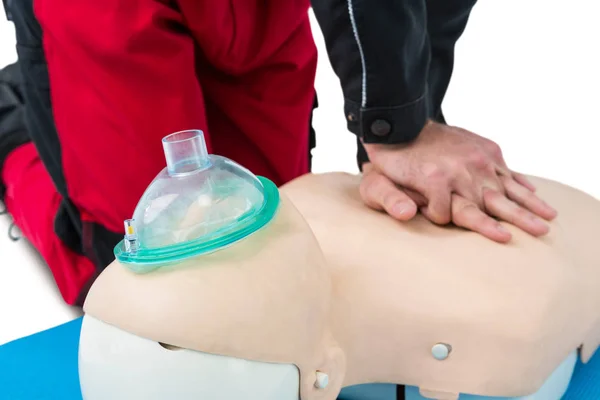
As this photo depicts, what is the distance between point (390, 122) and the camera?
81 cm

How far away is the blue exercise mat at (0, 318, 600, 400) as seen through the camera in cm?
77

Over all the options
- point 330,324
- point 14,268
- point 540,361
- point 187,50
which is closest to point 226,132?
point 187,50

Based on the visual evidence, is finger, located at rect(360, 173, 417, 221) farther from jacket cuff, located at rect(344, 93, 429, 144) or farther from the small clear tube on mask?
the small clear tube on mask

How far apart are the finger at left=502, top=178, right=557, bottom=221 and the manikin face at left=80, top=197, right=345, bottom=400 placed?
34cm

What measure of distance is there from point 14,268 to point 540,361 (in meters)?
0.98

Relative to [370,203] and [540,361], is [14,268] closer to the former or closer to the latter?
[370,203]

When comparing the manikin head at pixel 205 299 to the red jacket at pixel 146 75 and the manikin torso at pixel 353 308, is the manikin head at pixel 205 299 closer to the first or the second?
the manikin torso at pixel 353 308

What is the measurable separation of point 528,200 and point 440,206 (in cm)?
12

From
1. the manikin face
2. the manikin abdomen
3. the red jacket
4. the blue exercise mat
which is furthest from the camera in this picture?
the red jacket

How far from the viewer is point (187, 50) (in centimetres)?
101

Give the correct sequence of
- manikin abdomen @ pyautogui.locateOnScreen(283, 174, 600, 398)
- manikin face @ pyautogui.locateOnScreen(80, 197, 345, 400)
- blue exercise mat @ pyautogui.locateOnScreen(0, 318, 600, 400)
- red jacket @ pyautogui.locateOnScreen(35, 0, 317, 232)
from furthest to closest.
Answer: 1. red jacket @ pyautogui.locateOnScreen(35, 0, 317, 232)
2. blue exercise mat @ pyautogui.locateOnScreen(0, 318, 600, 400)
3. manikin abdomen @ pyautogui.locateOnScreen(283, 174, 600, 398)
4. manikin face @ pyautogui.locateOnScreen(80, 197, 345, 400)

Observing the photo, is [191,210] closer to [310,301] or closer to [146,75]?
[310,301]

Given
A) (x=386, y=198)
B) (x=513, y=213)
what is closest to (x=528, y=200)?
(x=513, y=213)

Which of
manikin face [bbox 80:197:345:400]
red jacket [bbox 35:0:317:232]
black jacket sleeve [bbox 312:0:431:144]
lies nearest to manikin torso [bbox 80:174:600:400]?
manikin face [bbox 80:197:345:400]
